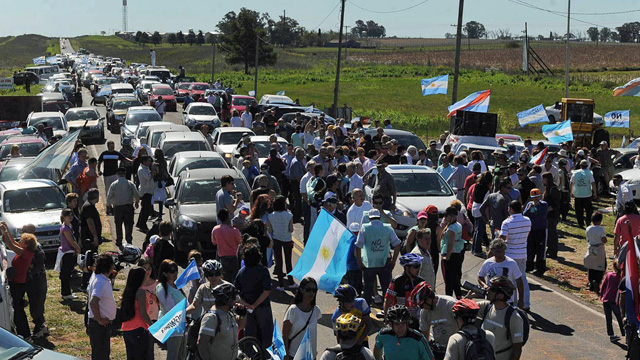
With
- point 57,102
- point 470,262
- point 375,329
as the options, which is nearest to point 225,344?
point 375,329

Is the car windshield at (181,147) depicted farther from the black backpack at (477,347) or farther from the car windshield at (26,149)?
the black backpack at (477,347)

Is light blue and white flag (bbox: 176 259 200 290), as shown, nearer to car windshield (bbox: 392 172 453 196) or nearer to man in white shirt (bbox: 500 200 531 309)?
man in white shirt (bbox: 500 200 531 309)

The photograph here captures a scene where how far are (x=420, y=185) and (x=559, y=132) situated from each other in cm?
796

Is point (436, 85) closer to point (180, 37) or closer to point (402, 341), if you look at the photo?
point (402, 341)

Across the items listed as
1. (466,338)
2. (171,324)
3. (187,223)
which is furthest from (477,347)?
(187,223)

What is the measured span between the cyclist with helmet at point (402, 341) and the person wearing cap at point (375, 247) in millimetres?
4595

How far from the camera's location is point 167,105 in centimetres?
5122

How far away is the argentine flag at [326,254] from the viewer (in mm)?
10297

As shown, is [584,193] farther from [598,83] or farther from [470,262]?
[598,83]

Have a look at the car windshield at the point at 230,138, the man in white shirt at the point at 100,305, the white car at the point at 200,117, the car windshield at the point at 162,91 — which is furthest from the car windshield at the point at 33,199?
the car windshield at the point at 162,91

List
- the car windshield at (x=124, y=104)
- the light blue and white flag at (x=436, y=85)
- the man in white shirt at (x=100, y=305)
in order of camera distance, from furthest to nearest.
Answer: the car windshield at (x=124, y=104) < the light blue and white flag at (x=436, y=85) < the man in white shirt at (x=100, y=305)

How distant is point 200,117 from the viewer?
118 ft

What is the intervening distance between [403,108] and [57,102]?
31657 mm

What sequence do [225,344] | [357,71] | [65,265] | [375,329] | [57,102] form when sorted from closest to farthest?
[225,344], [375,329], [65,265], [57,102], [357,71]
